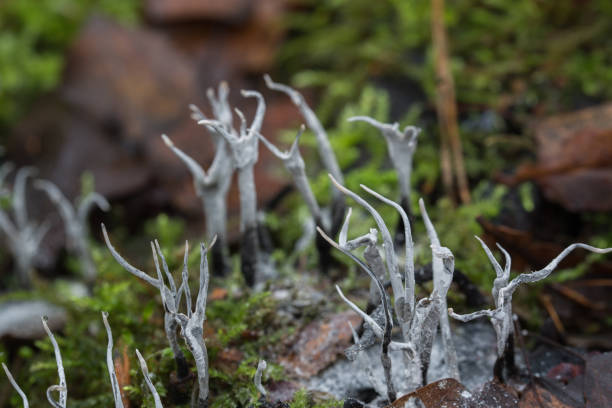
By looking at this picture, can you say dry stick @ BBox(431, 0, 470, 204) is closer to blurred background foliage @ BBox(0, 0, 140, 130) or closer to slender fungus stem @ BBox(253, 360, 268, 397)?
Answer: slender fungus stem @ BBox(253, 360, 268, 397)

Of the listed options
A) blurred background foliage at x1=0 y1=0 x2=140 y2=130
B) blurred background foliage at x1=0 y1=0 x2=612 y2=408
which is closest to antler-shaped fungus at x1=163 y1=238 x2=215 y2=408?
blurred background foliage at x1=0 y1=0 x2=612 y2=408

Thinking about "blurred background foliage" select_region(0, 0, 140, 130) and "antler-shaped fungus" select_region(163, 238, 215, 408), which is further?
"blurred background foliage" select_region(0, 0, 140, 130)

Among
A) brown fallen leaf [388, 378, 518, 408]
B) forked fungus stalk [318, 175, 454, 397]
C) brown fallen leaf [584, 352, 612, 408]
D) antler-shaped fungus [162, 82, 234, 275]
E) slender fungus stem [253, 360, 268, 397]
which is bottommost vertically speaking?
brown fallen leaf [584, 352, 612, 408]

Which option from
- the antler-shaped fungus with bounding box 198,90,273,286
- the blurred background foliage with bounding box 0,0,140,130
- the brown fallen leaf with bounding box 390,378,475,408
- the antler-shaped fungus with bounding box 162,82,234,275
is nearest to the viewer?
the brown fallen leaf with bounding box 390,378,475,408

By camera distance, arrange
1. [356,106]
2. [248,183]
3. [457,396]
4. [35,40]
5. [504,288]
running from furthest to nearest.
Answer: [35,40] → [356,106] → [248,183] → [457,396] → [504,288]

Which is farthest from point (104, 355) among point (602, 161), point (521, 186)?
point (602, 161)

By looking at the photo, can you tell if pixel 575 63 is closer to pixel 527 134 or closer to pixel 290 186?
pixel 527 134

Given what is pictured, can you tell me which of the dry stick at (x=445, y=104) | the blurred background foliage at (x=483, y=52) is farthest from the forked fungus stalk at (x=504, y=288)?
the blurred background foliage at (x=483, y=52)

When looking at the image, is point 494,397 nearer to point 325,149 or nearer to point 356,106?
point 325,149

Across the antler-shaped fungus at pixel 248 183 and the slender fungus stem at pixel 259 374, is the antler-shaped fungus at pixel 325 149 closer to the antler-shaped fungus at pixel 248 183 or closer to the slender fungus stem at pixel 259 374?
the antler-shaped fungus at pixel 248 183

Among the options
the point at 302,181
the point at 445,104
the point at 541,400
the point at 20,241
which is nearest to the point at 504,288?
the point at 541,400
